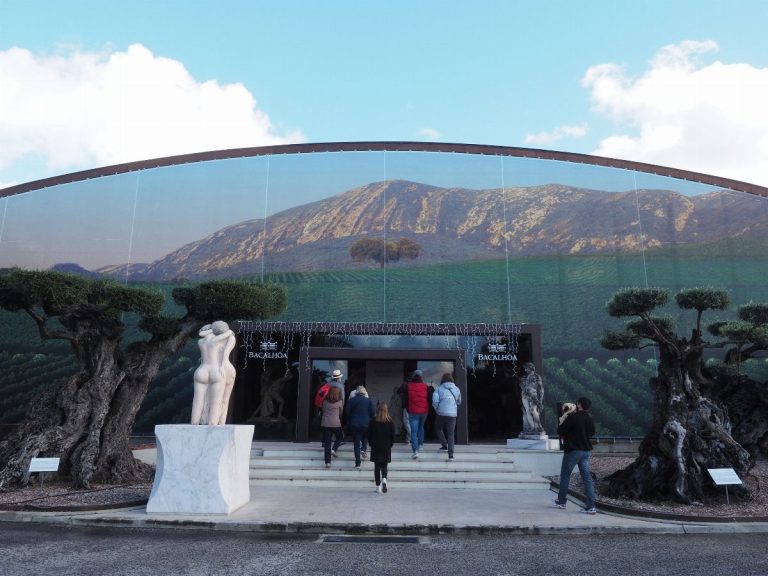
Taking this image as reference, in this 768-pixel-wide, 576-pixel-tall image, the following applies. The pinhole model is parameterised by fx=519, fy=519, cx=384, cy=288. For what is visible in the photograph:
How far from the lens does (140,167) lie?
23.6 m

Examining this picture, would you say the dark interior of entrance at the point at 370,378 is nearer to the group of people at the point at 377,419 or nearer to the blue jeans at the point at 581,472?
the group of people at the point at 377,419

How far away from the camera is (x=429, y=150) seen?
76.6ft

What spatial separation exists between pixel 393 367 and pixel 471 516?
31.4ft

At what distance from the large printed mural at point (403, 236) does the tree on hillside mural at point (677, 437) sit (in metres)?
10.7

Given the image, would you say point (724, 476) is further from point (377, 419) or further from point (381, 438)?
point (377, 419)

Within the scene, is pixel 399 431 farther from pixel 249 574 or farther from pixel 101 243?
pixel 101 243

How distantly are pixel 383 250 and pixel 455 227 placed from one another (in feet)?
10.9

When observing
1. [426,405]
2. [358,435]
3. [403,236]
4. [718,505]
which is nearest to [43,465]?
[358,435]

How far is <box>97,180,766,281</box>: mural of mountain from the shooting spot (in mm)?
21906

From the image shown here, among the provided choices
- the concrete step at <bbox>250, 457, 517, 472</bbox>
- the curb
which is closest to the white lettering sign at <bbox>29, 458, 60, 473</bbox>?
the concrete step at <bbox>250, 457, 517, 472</bbox>

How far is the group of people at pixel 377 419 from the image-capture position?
8.27 metres

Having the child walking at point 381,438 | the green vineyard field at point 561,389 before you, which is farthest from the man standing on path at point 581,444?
the green vineyard field at point 561,389

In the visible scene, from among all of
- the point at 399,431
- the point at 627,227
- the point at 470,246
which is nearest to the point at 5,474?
the point at 399,431

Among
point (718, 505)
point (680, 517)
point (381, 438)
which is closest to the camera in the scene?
point (680, 517)
